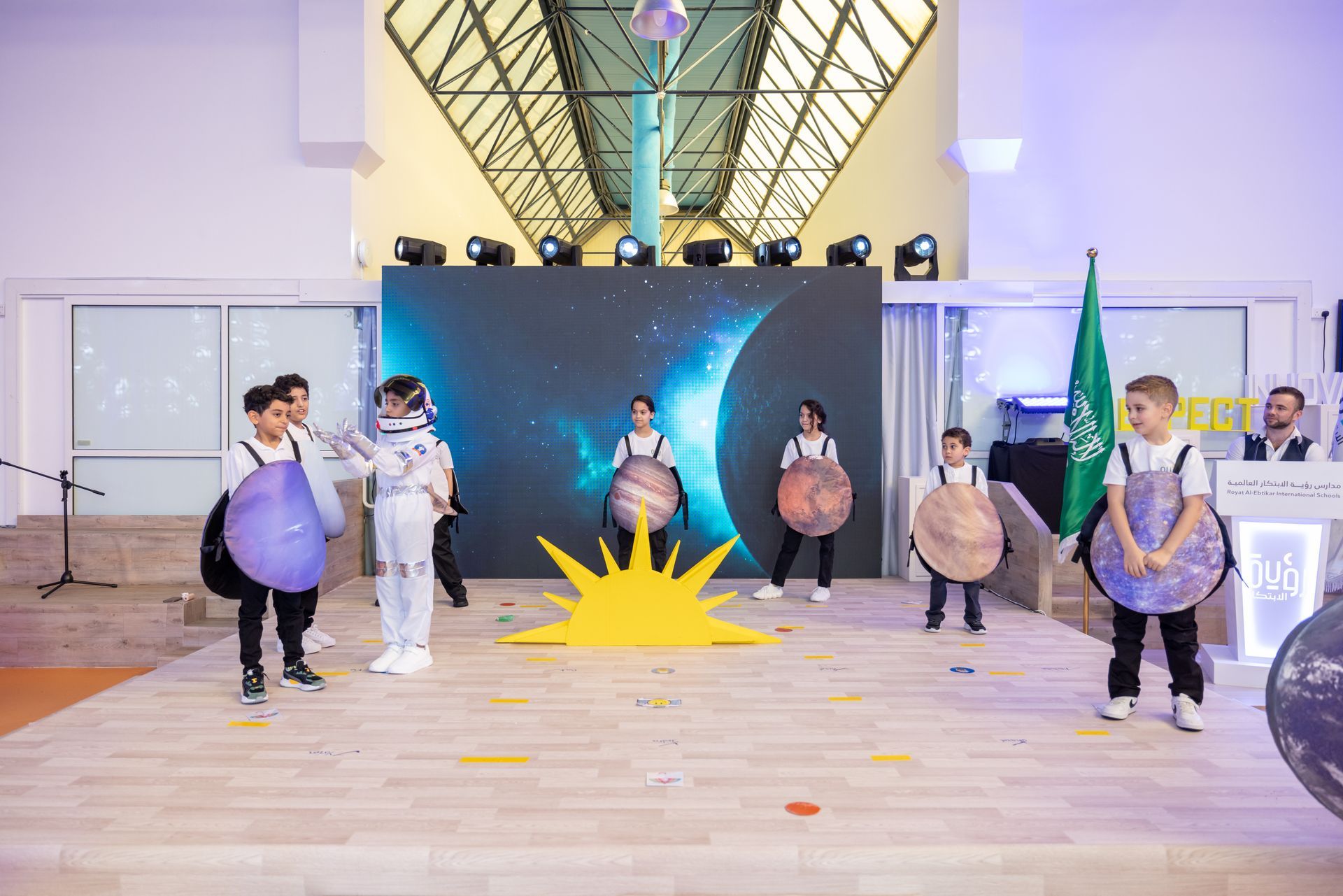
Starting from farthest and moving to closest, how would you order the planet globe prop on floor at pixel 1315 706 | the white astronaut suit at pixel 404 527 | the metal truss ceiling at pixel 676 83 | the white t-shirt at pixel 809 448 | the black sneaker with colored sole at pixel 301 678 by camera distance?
the metal truss ceiling at pixel 676 83 → the white t-shirt at pixel 809 448 → the white astronaut suit at pixel 404 527 → the black sneaker with colored sole at pixel 301 678 → the planet globe prop on floor at pixel 1315 706

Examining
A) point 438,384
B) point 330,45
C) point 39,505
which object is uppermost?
point 330,45

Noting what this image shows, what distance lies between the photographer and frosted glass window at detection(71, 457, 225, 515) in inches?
291

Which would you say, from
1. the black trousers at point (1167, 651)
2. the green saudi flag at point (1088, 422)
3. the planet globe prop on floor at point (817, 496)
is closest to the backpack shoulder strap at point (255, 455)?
the planet globe prop on floor at point (817, 496)

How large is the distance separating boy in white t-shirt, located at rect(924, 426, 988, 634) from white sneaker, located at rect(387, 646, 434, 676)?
295cm

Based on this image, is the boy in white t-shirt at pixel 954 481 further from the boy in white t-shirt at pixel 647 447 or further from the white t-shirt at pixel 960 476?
the boy in white t-shirt at pixel 647 447

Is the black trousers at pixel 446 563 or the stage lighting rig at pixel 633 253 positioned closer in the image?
the black trousers at pixel 446 563

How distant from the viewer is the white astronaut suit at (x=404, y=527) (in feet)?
13.4

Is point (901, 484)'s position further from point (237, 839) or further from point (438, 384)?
point (237, 839)

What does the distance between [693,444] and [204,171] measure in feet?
16.4

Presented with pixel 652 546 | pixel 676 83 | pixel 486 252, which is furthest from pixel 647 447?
pixel 676 83

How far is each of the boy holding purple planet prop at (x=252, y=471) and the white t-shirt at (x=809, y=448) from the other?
346cm

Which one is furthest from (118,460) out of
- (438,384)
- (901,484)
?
(901,484)

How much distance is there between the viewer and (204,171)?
24.2ft

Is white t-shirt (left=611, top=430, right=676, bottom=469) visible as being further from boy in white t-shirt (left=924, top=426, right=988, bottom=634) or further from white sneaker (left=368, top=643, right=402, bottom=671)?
white sneaker (left=368, top=643, right=402, bottom=671)
